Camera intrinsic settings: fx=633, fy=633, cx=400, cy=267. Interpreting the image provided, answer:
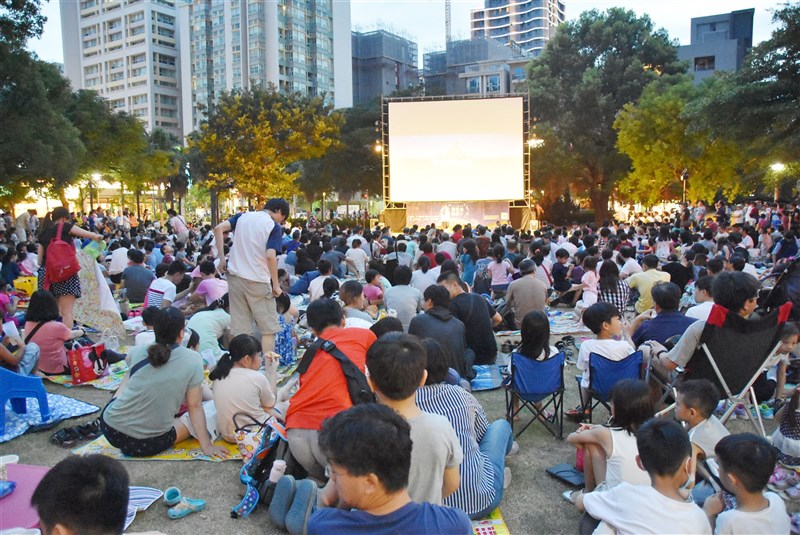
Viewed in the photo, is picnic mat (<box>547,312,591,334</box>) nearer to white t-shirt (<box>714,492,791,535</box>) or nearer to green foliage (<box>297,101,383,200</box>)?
white t-shirt (<box>714,492,791,535</box>)

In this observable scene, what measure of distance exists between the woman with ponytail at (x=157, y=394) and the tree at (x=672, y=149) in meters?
18.6

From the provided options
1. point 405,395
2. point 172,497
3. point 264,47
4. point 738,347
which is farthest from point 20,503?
point 264,47

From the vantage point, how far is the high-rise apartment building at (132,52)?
6800cm

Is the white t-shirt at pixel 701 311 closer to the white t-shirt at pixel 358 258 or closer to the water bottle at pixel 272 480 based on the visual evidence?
the water bottle at pixel 272 480

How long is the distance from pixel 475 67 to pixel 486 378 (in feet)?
236

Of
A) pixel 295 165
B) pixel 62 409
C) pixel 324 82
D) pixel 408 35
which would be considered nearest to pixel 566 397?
pixel 62 409

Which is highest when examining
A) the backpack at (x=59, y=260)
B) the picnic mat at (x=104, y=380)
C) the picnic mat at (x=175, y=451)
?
the backpack at (x=59, y=260)

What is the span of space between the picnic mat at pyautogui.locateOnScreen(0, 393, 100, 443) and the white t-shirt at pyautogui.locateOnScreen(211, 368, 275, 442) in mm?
1613

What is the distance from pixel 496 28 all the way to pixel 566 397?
135 m

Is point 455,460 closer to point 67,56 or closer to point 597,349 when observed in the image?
point 597,349

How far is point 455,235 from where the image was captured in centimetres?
1310

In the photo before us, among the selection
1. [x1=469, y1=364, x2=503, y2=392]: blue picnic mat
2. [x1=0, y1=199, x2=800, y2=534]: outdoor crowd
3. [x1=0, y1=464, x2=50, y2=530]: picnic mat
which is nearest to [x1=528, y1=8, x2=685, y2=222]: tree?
[x1=0, y1=199, x2=800, y2=534]: outdoor crowd

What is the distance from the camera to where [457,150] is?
20.9 meters

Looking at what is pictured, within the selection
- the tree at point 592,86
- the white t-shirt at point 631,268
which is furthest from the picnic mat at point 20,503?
the tree at point 592,86
